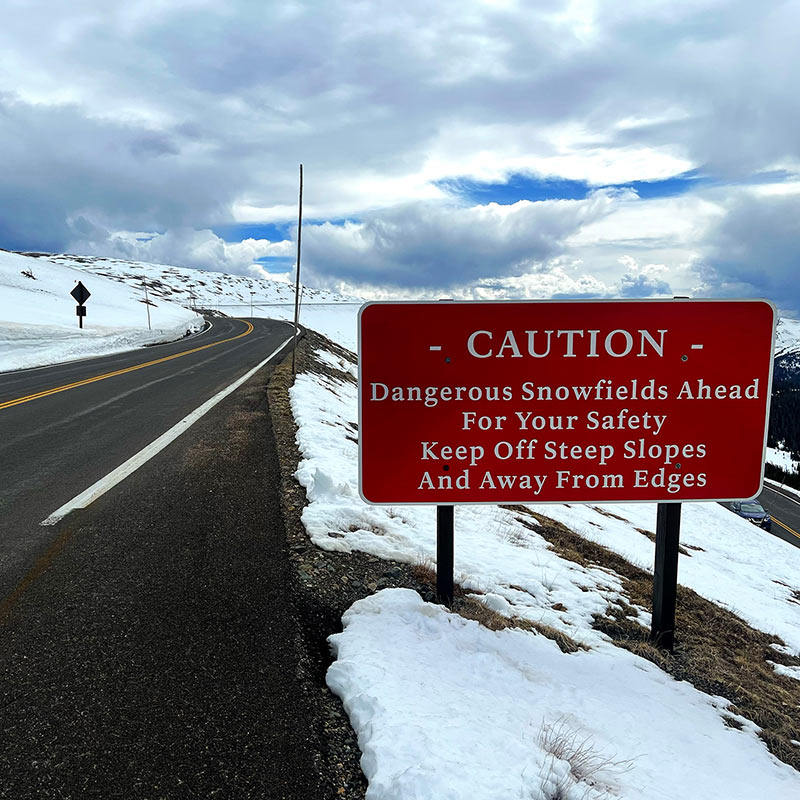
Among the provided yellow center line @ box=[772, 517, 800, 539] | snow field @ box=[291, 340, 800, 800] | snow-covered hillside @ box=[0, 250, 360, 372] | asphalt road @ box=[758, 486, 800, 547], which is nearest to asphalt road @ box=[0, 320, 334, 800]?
snow field @ box=[291, 340, 800, 800]

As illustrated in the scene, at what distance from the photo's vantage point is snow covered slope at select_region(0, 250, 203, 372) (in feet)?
76.5

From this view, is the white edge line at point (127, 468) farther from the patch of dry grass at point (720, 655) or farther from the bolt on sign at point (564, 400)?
the patch of dry grass at point (720, 655)

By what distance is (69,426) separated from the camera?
855 centimetres

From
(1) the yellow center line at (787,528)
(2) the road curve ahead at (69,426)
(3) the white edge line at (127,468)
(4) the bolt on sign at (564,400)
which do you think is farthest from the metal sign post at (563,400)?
(1) the yellow center line at (787,528)

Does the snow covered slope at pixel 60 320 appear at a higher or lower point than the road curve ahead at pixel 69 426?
higher

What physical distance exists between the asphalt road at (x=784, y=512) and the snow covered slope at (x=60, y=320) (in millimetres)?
62478

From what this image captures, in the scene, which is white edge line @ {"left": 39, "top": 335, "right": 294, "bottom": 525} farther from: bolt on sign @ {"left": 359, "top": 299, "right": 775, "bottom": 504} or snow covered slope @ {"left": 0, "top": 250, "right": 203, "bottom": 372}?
snow covered slope @ {"left": 0, "top": 250, "right": 203, "bottom": 372}

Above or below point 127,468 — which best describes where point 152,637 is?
below

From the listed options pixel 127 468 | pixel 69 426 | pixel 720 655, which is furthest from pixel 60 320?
pixel 720 655

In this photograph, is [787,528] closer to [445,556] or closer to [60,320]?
[445,556]

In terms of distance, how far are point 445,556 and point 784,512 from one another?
88.4m

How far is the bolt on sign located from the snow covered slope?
65.2 feet

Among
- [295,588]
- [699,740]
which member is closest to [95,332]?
[295,588]

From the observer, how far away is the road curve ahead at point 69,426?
185 inches
